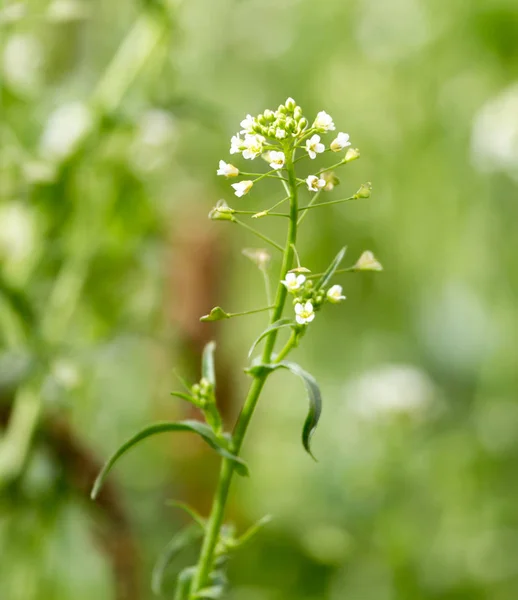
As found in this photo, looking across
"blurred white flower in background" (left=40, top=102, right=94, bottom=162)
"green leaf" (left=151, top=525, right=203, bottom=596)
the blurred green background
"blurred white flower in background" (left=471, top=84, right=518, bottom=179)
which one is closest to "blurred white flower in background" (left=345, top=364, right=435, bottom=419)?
the blurred green background

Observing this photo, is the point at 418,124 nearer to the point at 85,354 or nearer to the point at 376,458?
the point at 376,458

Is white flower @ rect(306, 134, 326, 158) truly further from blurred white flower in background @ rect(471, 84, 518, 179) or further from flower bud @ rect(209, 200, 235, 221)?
blurred white flower in background @ rect(471, 84, 518, 179)

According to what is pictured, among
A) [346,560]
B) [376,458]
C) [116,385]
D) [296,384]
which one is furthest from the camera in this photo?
[296,384]

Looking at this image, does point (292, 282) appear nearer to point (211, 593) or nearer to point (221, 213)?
point (221, 213)

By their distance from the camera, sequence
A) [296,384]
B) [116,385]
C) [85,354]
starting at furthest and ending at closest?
[296,384], [116,385], [85,354]

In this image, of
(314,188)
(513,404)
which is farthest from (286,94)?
(314,188)

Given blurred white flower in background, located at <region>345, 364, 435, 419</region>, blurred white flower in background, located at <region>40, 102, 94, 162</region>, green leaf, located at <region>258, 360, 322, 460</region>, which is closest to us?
green leaf, located at <region>258, 360, 322, 460</region>

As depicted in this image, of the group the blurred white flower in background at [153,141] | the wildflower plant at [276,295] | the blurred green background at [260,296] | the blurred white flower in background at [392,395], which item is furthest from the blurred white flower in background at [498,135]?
the wildflower plant at [276,295]
